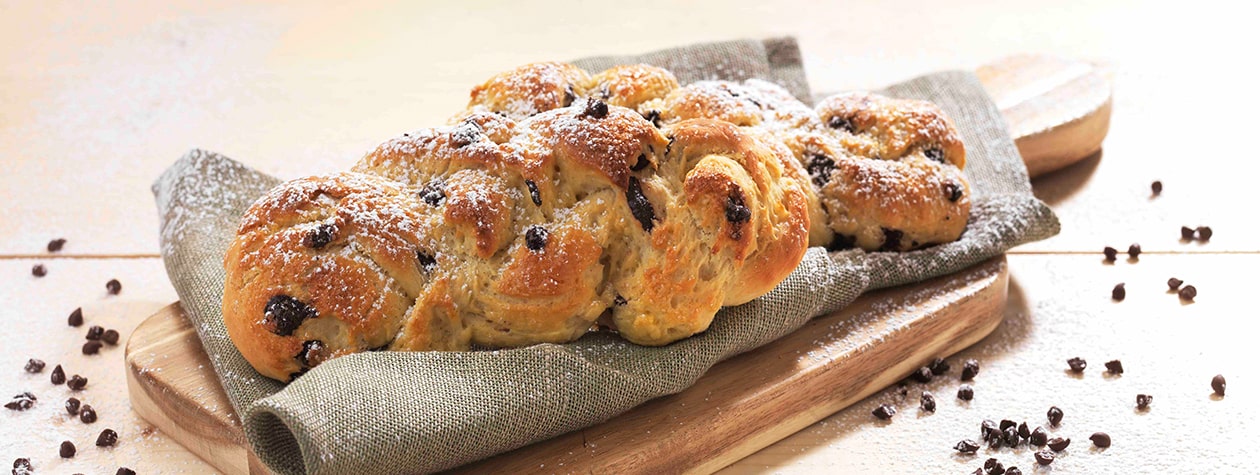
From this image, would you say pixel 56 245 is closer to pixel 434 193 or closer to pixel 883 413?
pixel 434 193

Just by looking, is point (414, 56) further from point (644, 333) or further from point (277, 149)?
point (644, 333)

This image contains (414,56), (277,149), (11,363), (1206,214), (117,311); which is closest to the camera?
(11,363)

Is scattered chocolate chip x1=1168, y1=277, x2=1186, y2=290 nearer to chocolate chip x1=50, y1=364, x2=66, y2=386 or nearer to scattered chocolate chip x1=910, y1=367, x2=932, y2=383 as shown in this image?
scattered chocolate chip x1=910, y1=367, x2=932, y2=383

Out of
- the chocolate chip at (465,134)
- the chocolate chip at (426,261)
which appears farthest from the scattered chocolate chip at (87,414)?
the chocolate chip at (465,134)

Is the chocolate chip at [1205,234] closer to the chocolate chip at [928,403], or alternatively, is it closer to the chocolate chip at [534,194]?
the chocolate chip at [928,403]

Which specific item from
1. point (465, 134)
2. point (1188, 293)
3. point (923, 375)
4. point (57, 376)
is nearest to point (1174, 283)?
point (1188, 293)

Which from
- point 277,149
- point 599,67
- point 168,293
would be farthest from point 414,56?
point 168,293
